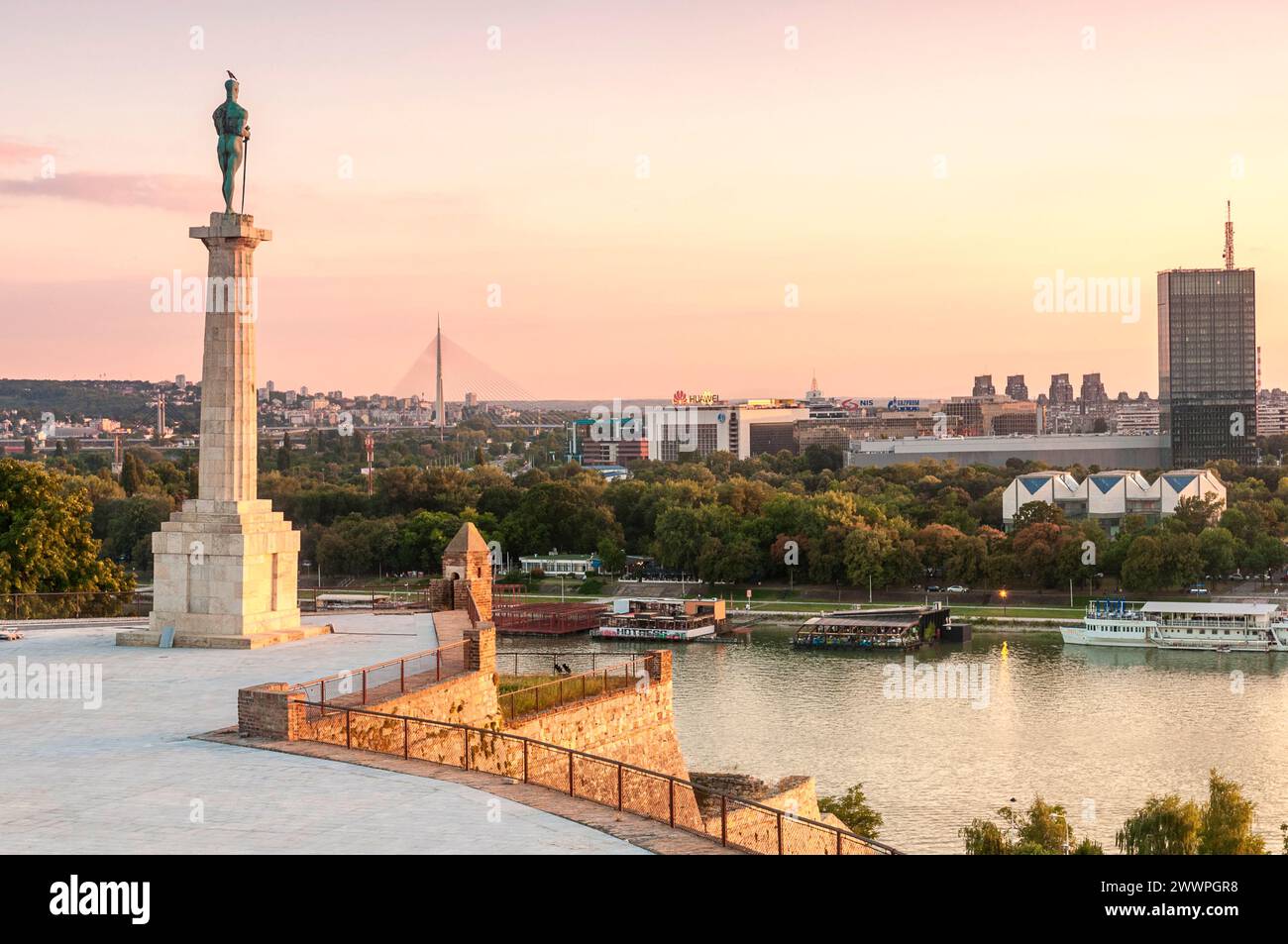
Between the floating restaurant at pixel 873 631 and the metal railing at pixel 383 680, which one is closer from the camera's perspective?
the metal railing at pixel 383 680

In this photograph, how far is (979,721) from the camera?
33500 millimetres

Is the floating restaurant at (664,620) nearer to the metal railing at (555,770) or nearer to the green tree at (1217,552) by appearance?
the green tree at (1217,552)

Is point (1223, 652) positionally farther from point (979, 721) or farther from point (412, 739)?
point (412, 739)

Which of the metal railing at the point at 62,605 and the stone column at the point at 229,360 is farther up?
the stone column at the point at 229,360

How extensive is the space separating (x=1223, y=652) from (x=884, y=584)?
18.4 metres

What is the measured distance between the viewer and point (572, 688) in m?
16.8

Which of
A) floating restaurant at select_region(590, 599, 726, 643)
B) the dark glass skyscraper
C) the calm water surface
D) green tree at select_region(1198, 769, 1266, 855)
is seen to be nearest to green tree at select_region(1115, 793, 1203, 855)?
green tree at select_region(1198, 769, 1266, 855)

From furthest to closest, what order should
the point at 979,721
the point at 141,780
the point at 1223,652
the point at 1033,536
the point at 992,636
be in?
the point at 1033,536
the point at 992,636
the point at 1223,652
the point at 979,721
the point at 141,780

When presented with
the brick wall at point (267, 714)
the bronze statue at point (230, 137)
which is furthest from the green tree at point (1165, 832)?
the bronze statue at point (230, 137)

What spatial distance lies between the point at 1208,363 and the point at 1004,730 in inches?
4049

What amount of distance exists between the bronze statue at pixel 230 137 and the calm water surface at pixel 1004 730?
514 inches

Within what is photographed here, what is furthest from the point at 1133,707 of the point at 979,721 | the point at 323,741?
the point at 323,741

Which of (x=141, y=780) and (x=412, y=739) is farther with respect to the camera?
(x=412, y=739)

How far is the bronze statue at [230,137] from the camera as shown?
59.4 ft
